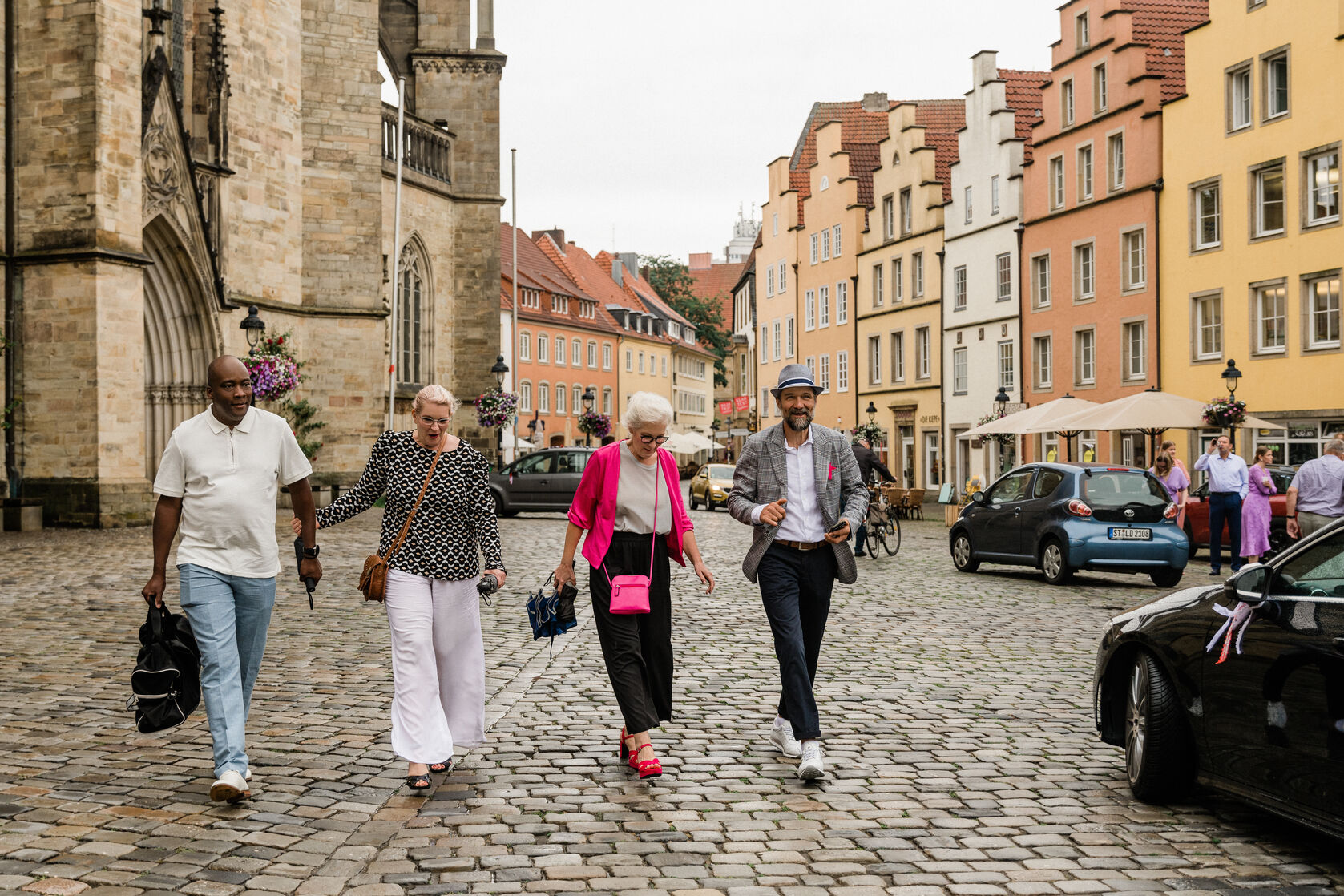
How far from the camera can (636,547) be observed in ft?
20.4

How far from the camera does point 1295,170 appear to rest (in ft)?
94.2

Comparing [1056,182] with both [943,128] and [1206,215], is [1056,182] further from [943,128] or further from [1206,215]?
[943,128]

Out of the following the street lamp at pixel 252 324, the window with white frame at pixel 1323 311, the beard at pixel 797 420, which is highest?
the window with white frame at pixel 1323 311

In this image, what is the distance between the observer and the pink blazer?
6.24 meters

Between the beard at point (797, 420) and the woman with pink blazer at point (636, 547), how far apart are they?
0.58 m

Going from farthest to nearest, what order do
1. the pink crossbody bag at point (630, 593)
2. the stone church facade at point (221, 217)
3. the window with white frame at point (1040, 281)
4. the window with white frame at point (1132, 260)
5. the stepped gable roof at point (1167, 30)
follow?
1. the window with white frame at point (1040, 281)
2. the stepped gable roof at point (1167, 30)
3. the window with white frame at point (1132, 260)
4. the stone church facade at point (221, 217)
5. the pink crossbody bag at point (630, 593)

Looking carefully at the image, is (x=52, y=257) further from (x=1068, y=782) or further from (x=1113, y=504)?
(x=1068, y=782)

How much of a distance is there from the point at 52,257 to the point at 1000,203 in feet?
90.8

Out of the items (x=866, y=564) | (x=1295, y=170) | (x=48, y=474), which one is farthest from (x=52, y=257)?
(x=1295, y=170)

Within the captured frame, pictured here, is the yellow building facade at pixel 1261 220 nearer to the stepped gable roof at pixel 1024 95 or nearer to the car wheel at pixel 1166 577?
the stepped gable roof at pixel 1024 95

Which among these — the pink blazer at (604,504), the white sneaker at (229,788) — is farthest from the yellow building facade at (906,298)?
the white sneaker at (229,788)

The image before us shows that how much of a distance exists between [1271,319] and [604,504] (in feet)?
89.1

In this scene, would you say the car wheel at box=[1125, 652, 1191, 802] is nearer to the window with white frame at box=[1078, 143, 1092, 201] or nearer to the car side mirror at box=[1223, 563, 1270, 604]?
the car side mirror at box=[1223, 563, 1270, 604]

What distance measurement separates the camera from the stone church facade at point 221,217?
22.7 m
